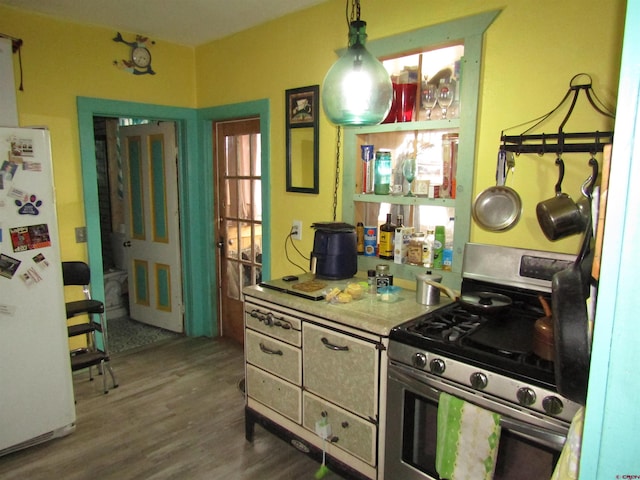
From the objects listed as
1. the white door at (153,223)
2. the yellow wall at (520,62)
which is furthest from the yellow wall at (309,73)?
the white door at (153,223)

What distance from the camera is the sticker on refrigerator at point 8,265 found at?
2195mm

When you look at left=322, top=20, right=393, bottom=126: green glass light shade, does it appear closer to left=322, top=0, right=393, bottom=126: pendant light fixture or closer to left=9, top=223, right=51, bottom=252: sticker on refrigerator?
left=322, top=0, right=393, bottom=126: pendant light fixture

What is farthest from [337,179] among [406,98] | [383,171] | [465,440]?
[465,440]

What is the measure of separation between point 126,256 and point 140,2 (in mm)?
2565

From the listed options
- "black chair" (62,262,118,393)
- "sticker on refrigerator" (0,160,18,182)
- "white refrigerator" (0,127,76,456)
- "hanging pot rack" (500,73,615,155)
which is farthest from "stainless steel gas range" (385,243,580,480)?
"black chair" (62,262,118,393)

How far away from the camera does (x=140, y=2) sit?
272 centimetres

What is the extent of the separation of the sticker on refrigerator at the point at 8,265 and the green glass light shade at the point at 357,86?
1773mm

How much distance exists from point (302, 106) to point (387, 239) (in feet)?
3.52

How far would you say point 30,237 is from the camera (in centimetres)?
A: 227

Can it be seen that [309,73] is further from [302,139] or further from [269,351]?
[269,351]

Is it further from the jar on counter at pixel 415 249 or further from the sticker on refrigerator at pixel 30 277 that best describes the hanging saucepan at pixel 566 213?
the sticker on refrigerator at pixel 30 277

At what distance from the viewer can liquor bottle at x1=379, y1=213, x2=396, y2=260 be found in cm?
246

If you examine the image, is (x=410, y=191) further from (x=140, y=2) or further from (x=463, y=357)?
(x=140, y=2)

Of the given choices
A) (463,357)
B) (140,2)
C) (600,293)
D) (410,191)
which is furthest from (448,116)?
(140,2)
